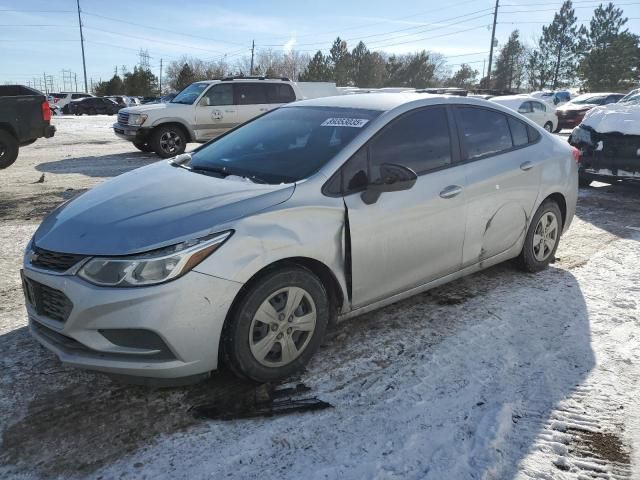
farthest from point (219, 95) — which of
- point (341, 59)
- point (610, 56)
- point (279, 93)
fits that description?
point (341, 59)

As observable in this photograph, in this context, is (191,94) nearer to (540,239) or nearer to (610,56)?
(540,239)

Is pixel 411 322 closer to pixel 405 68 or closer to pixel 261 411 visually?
pixel 261 411

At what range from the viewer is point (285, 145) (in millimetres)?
3744

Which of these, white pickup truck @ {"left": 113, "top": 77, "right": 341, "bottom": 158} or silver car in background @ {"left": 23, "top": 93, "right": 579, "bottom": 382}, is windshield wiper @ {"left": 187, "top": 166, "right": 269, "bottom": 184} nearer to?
silver car in background @ {"left": 23, "top": 93, "right": 579, "bottom": 382}

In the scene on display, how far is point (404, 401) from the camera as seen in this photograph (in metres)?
2.89

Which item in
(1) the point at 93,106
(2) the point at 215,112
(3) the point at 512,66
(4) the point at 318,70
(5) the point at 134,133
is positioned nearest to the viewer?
(5) the point at 134,133

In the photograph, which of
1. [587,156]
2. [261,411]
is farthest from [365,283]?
[587,156]

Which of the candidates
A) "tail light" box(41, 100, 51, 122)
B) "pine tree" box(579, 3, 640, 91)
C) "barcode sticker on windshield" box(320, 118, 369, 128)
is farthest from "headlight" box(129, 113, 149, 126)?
"pine tree" box(579, 3, 640, 91)

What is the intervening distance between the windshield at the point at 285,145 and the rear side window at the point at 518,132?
1.56m

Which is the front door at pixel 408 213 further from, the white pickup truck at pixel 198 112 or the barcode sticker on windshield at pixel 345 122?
the white pickup truck at pixel 198 112

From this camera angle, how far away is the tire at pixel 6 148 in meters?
9.60

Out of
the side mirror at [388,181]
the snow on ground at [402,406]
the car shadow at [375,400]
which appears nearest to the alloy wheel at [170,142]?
the snow on ground at [402,406]

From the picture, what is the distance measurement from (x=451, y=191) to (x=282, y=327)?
5.38 feet

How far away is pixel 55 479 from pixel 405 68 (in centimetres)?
8545
